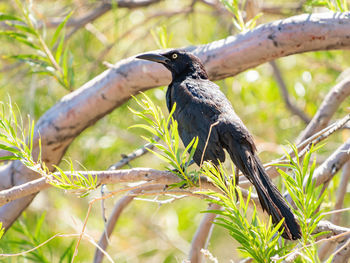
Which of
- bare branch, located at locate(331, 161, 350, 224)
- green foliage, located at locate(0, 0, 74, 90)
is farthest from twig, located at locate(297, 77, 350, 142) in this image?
green foliage, located at locate(0, 0, 74, 90)

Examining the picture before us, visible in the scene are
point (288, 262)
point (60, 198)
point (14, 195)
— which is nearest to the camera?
point (288, 262)

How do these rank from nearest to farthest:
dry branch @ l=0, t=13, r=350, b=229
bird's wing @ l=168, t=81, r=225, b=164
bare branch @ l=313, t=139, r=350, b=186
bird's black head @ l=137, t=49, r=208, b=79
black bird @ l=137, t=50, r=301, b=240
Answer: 1. black bird @ l=137, t=50, r=301, b=240
2. bare branch @ l=313, t=139, r=350, b=186
3. bird's wing @ l=168, t=81, r=225, b=164
4. dry branch @ l=0, t=13, r=350, b=229
5. bird's black head @ l=137, t=49, r=208, b=79

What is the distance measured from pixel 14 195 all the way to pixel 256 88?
11.4 feet

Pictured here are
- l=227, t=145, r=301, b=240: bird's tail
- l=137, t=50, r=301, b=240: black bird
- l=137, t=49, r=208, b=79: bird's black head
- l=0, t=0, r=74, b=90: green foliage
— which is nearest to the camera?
l=227, t=145, r=301, b=240: bird's tail

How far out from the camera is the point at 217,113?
2887mm

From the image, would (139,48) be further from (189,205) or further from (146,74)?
(146,74)

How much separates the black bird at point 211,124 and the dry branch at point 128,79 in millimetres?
90

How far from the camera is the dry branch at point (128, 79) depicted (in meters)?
2.94

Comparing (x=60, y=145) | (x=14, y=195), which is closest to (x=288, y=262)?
(x=14, y=195)

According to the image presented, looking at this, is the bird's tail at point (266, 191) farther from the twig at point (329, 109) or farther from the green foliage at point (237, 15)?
the green foliage at point (237, 15)

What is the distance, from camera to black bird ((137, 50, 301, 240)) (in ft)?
7.67

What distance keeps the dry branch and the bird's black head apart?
0.17ft

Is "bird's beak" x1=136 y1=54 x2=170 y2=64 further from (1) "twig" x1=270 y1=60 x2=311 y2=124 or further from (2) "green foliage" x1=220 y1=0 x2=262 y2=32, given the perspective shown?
(1) "twig" x1=270 y1=60 x2=311 y2=124

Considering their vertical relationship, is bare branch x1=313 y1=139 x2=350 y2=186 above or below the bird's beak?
below
